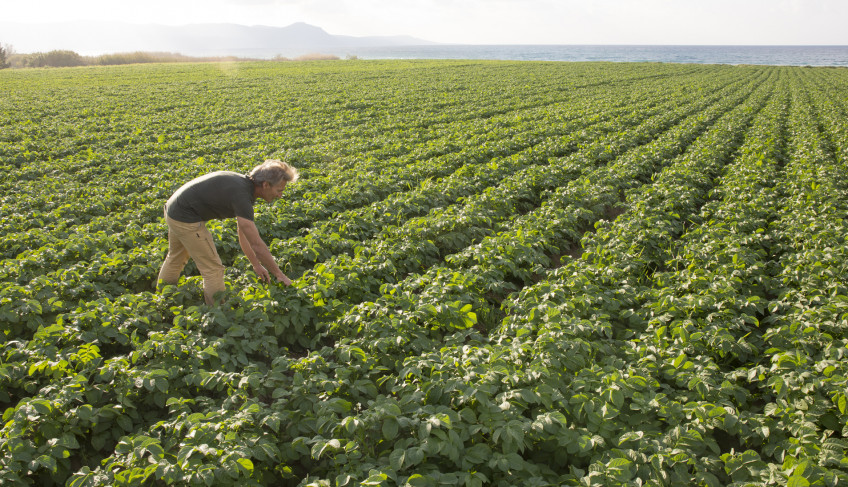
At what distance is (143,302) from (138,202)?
526 centimetres

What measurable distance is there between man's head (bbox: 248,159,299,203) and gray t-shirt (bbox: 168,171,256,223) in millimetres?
108

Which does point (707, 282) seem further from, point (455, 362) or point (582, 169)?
point (582, 169)

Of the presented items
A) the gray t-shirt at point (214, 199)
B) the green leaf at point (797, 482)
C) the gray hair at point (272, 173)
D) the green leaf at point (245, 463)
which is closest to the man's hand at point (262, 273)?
the gray t-shirt at point (214, 199)

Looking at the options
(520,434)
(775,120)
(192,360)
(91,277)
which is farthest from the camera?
(775,120)

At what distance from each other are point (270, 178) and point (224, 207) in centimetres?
64

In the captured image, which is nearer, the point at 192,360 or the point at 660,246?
the point at 192,360

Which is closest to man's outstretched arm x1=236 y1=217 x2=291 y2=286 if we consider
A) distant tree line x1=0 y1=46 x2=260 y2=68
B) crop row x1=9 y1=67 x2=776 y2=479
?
crop row x1=9 y1=67 x2=776 y2=479

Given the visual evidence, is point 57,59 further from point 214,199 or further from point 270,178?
point 270,178

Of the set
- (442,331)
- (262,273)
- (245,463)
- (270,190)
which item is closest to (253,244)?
(262,273)

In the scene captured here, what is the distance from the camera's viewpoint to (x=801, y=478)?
2.69 metres

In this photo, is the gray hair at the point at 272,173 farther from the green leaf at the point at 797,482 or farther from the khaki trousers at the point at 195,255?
the green leaf at the point at 797,482

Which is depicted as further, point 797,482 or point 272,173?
point 272,173

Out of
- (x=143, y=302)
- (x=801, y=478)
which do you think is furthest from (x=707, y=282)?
(x=143, y=302)

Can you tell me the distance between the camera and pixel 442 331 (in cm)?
508
